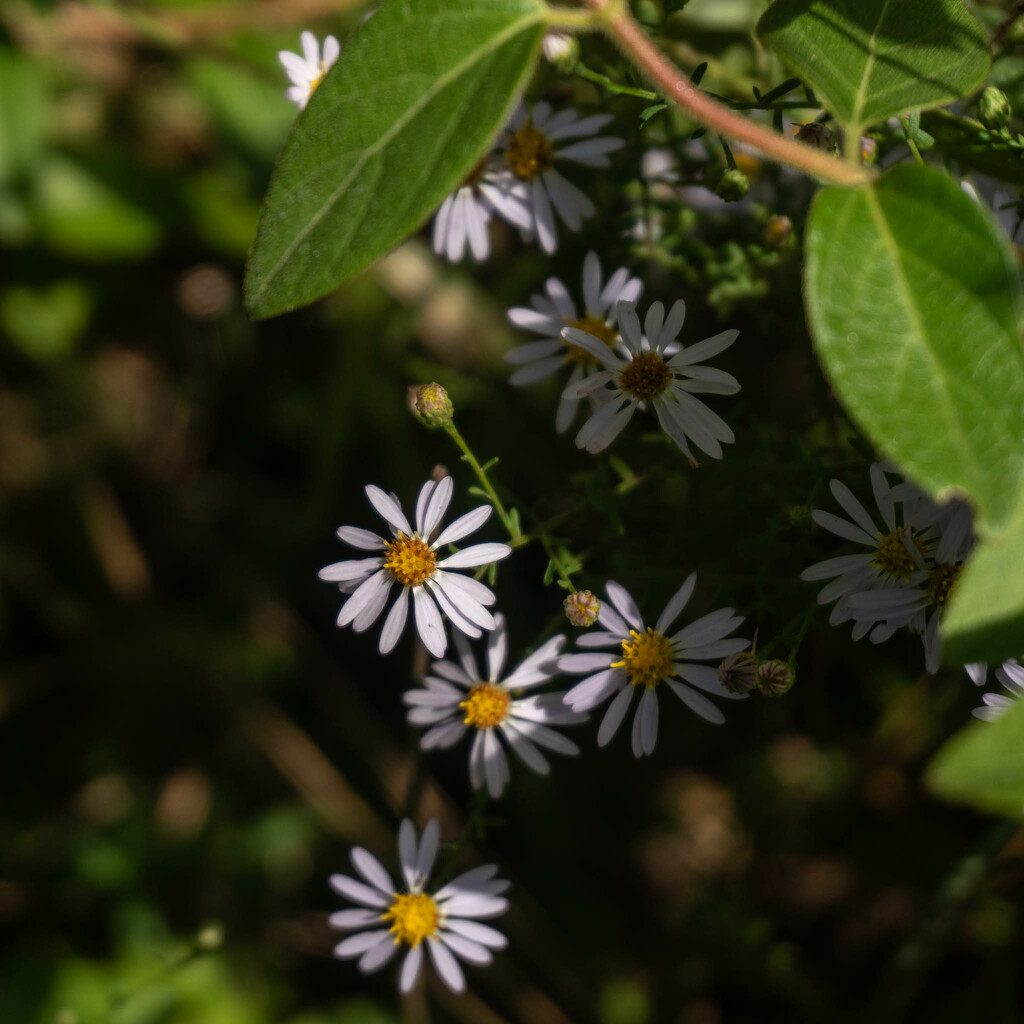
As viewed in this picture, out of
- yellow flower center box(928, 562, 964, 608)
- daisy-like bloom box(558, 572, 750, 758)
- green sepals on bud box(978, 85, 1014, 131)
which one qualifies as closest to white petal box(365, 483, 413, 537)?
daisy-like bloom box(558, 572, 750, 758)

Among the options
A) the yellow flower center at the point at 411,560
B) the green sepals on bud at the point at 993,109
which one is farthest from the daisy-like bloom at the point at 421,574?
the green sepals on bud at the point at 993,109

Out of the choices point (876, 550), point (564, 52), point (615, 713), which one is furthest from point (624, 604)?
point (564, 52)

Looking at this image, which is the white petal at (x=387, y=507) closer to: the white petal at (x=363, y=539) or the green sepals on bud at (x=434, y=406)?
the white petal at (x=363, y=539)

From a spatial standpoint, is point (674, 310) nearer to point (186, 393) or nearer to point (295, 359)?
point (295, 359)

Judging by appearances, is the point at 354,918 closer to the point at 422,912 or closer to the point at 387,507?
the point at 422,912

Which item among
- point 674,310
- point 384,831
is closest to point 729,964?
point 384,831
